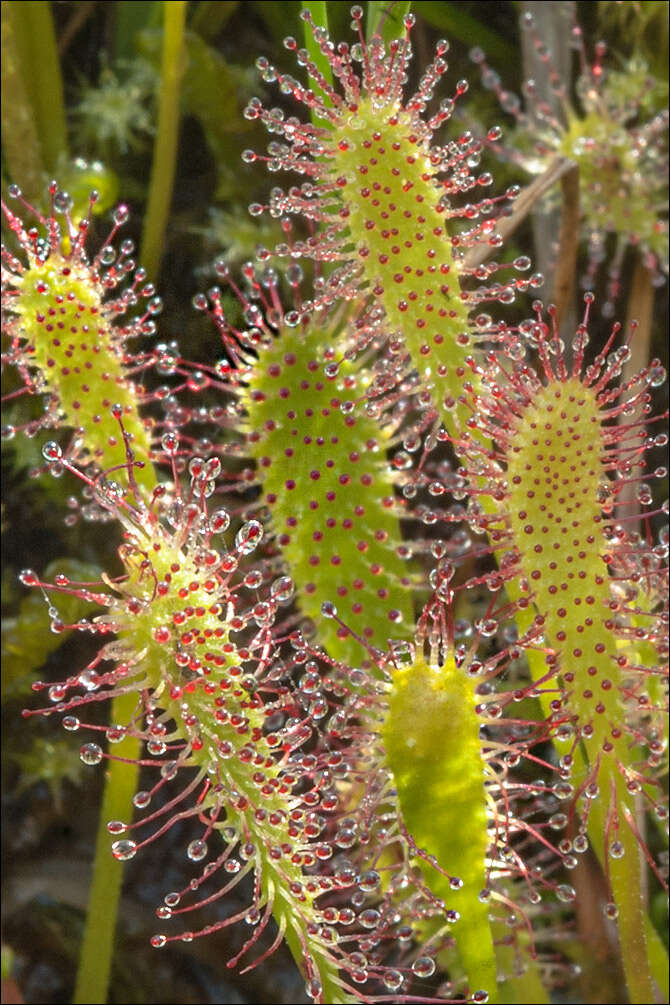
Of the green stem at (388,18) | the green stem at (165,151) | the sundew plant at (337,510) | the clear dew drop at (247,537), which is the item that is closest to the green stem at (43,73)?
the sundew plant at (337,510)

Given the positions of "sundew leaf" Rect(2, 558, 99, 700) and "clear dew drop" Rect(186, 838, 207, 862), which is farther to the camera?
"sundew leaf" Rect(2, 558, 99, 700)

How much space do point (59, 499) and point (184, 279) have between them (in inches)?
13.7

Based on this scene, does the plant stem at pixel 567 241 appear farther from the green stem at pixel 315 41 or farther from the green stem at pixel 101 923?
the green stem at pixel 101 923

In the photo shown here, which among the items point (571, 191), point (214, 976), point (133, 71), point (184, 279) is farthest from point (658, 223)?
point (214, 976)

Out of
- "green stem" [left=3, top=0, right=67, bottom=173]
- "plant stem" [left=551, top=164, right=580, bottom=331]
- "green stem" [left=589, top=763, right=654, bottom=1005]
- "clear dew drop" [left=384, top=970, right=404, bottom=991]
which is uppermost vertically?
"green stem" [left=3, top=0, right=67, bottom=173]

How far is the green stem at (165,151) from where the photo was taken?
4.93 feet

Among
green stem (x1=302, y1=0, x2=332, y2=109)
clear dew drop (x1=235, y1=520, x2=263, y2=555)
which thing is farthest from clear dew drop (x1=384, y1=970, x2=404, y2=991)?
green stem (x1=302, y1=0, x2=332, y2=109)

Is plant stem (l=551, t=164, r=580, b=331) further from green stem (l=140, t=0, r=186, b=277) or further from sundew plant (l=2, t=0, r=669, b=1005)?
green stem (l=140, t=0, r=186, b=277)

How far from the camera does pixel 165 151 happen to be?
1596mm

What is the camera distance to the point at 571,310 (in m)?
1.59

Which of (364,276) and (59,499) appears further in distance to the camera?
(59,499)

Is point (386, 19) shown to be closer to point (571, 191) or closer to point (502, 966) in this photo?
point (571, 191)

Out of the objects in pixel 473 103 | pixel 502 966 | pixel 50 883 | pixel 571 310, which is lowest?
pixel 502 966

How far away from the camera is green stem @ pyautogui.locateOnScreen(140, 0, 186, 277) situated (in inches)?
59.1
